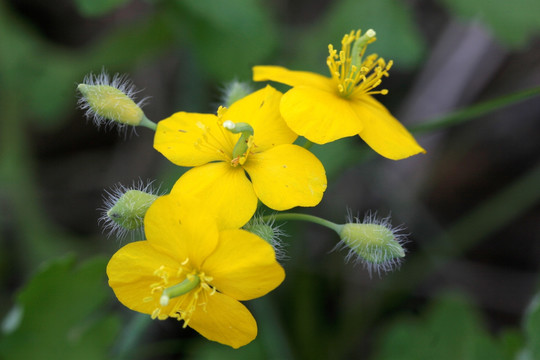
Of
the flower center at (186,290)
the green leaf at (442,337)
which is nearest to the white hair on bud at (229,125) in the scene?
the flower center at (186,290)

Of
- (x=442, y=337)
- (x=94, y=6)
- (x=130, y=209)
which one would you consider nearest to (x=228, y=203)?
(x=130, y=209)

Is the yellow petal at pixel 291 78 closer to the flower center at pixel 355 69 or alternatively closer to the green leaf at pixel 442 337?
the flower center at pixel 355 69

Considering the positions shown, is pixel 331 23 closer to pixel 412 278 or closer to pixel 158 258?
pixel 412 278

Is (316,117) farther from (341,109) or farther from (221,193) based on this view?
(221,193)

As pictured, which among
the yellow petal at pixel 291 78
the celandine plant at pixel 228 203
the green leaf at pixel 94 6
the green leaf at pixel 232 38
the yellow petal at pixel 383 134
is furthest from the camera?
the green leaf at pixel 232 38

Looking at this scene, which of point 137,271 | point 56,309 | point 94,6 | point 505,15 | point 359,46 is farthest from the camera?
point 505,15

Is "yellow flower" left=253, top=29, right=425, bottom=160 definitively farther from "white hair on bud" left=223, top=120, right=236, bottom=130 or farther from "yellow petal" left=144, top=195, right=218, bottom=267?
"yellow petal" left=144, top=195, right=218, bottom=267
